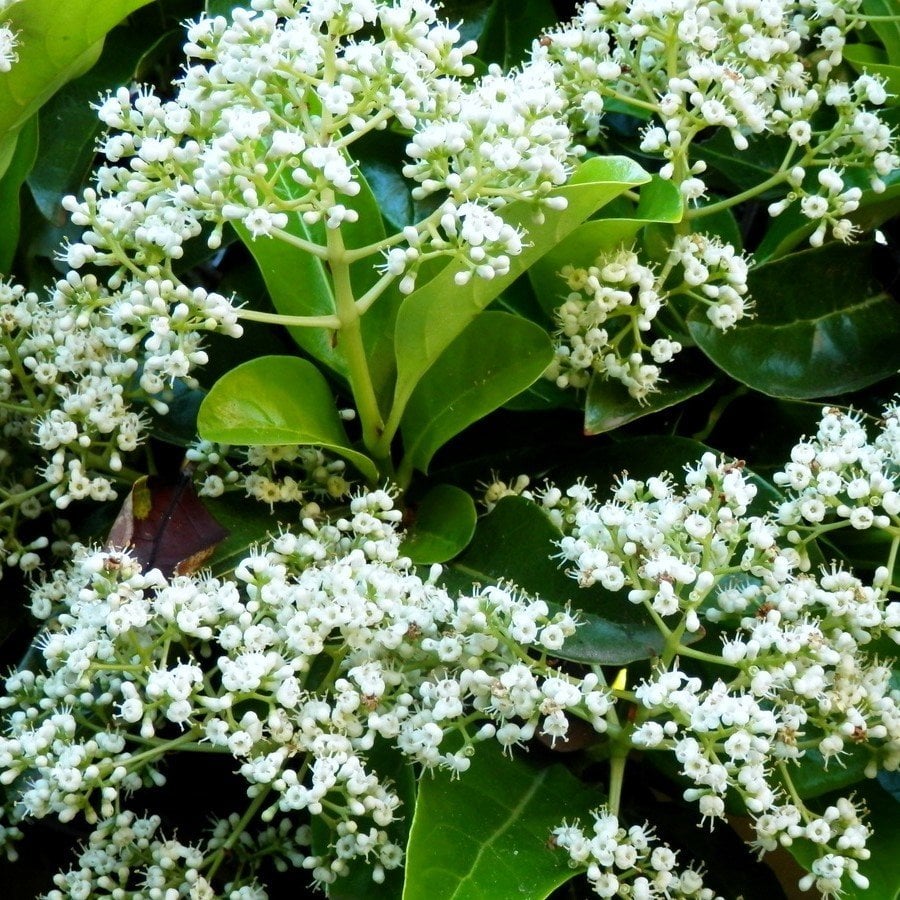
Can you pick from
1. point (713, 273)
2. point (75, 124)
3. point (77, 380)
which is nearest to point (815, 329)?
point (713, 273)

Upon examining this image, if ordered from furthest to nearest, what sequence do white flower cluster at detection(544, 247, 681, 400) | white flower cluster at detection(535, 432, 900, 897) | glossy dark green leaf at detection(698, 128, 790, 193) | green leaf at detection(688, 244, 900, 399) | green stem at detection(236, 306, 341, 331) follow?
glossy dark green leaf at detection(698, 128, 790, 193) → green leaf at detection(688, 244, 900, 399) → white flower cluster at detection(544, 247, 681, 400) → green stem at detection(236, 306, 341, 331) → white flower cluster at detection(535, 432, 900, 897)

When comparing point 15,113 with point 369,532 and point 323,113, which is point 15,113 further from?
point 369,532

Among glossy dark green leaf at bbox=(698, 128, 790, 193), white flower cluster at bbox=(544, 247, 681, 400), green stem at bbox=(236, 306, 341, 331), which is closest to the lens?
green stem at bbox=(236, 306, 341, 331)

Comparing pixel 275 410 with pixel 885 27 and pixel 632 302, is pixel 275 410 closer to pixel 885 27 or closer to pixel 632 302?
pixel 632 302

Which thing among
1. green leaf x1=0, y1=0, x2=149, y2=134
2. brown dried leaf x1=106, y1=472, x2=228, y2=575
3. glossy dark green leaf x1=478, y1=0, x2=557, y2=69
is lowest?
brown dried leaf x1=106, y1=472, x2=228, y2=575

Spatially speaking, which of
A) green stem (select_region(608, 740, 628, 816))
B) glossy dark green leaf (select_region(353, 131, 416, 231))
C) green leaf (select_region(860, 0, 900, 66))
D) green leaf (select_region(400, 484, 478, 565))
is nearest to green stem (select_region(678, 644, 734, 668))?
green stem (select_region(608, 740, 628, 816))

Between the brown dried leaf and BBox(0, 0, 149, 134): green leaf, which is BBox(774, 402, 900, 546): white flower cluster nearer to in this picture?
the brown dried leaf

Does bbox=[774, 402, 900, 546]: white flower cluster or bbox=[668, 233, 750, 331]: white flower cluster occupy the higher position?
bbox=[668, 233, 750, 331]: white flower cluster

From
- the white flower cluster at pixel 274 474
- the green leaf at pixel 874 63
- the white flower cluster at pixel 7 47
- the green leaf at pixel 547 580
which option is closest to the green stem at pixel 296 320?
the white flower cluster at pixel 274 474

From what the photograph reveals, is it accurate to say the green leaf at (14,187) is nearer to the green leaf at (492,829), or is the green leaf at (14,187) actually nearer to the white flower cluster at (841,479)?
the green leaf at (492,829)
